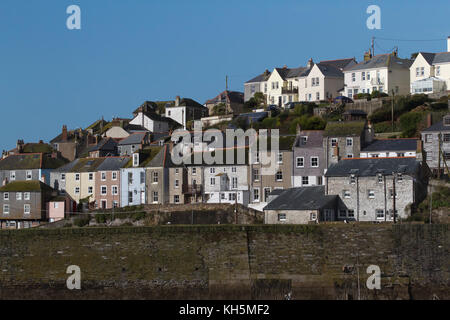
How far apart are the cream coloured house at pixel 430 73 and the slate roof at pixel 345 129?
17.8 m

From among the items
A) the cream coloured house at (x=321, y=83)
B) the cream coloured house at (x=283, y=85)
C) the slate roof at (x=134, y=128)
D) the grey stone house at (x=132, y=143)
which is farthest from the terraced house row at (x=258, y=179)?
the cream coloured house at (x=283, y=85)

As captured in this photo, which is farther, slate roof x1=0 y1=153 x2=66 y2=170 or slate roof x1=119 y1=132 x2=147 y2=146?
slate roof x1=119 y1=132 x2=147 y2=146

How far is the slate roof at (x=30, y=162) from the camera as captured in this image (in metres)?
69.2

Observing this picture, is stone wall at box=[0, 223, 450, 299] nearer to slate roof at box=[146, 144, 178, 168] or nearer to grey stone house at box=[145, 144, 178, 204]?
grey stone house at box=[145, 144, 178, 204]

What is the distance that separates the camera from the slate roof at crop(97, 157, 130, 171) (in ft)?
210

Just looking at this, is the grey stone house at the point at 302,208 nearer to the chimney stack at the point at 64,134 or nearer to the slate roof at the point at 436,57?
the slate roof at the point at 436,57

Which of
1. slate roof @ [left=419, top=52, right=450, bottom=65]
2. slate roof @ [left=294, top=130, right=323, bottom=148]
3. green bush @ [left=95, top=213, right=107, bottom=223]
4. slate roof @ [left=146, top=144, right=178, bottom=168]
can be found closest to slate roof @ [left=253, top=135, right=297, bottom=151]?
slate roof @ [left=294, top=130, right=323, bottom=148]

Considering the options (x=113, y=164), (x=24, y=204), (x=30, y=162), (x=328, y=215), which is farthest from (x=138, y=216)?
(x=30, y=162)

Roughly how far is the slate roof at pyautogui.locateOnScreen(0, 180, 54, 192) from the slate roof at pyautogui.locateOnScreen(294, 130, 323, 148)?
736 inches

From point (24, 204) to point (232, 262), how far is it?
25.2 metres

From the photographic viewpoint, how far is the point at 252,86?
288 feet

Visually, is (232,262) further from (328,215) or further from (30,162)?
(30,162)
